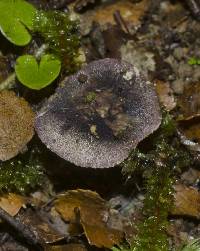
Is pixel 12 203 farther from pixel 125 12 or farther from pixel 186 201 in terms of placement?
pixel 125 12

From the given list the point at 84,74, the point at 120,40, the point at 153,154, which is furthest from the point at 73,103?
the point at 120,40

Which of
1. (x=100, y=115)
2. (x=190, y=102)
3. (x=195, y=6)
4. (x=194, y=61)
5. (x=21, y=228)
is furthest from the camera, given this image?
(x=195, y=6)

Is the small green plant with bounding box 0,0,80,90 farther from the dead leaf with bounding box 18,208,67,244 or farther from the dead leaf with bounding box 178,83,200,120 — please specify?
the dead leaf with bounding box 18,208,67,244

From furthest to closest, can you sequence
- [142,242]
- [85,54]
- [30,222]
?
[85,54] < [30,222] < [142,242]

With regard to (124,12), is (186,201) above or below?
below

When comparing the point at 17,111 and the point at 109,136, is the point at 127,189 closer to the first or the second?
the point at 109,136

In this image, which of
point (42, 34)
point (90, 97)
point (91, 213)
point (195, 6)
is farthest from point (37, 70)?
point (195, 6)
